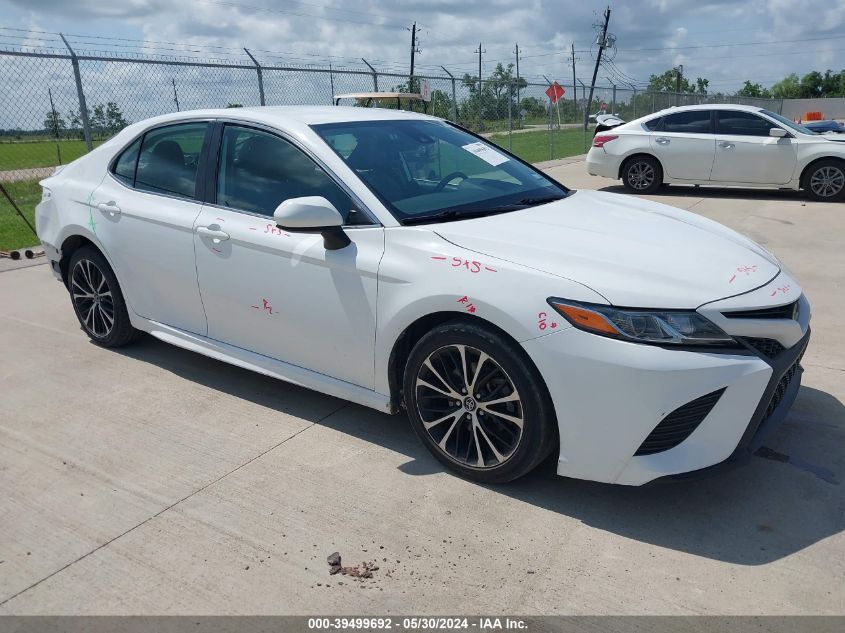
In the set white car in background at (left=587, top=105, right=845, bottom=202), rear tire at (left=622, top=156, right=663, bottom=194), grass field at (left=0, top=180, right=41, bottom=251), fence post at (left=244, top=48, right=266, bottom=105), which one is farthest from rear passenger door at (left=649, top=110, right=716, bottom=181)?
grass field at (left=0, top=180, right=41, bottom=251)

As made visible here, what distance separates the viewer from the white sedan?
2.77m

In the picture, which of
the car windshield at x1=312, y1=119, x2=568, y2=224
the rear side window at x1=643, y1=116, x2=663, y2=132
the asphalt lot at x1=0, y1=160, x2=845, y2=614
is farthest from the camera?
the rear side window at x1=643, y1=116, x2=663, y2=132

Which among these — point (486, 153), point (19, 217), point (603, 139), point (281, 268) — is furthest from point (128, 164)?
point (603, 139)

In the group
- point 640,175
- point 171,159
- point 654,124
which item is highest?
point 171,159

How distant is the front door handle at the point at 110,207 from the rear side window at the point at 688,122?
9714 mm

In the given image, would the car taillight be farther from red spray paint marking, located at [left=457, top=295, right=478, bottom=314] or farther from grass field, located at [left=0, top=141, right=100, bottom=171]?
red spray paint marking, located at [left=457, top=295, right=478, bottom=314]

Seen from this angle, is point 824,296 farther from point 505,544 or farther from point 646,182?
point 646,182

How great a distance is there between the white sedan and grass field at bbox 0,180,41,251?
5087 mm

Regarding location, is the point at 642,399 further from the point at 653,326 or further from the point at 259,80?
the point at 259,80

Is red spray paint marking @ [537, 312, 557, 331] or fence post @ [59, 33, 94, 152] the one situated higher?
fence post @ [59, 33, 94, 152]

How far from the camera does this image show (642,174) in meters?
12.2

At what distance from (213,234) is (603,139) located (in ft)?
32.0

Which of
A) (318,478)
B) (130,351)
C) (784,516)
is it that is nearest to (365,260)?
(318,478)
